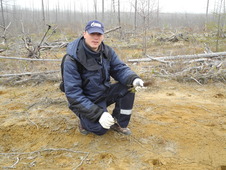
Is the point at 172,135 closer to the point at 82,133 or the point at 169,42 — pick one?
the point at 82,133

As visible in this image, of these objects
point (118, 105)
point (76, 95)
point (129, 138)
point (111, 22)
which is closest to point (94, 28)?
point (76, 95)

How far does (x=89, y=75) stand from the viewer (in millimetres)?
2221

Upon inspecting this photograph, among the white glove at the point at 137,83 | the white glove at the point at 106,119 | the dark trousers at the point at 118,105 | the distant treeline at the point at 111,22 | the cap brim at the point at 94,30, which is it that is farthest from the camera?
the distant treeline at the point at 111,22

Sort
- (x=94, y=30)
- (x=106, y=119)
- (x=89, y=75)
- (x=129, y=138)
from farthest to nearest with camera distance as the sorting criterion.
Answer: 1. (x=129, y=138)
2. (x=89, y=75)
3. (x=94, y=30)
4. (x=106, y=119)

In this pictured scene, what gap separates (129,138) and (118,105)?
1.41 ft

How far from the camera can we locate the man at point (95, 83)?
2.04 meters

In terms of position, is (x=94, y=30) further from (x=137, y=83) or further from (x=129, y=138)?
(x=129, y=138)

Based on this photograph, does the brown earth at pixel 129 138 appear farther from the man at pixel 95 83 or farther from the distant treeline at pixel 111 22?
the distant treeline at pixel 111 22

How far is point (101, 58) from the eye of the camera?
228 centimetres

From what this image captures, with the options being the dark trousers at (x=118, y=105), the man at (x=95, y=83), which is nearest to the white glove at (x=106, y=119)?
the man at (x=95, y=83)

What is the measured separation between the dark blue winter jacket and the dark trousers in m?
0.08

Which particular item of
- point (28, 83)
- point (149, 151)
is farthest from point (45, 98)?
point (149, 151)

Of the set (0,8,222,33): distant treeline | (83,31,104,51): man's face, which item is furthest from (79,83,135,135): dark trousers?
(0,8,222,33): distant treeline

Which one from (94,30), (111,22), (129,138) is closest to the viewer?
(94,30)
